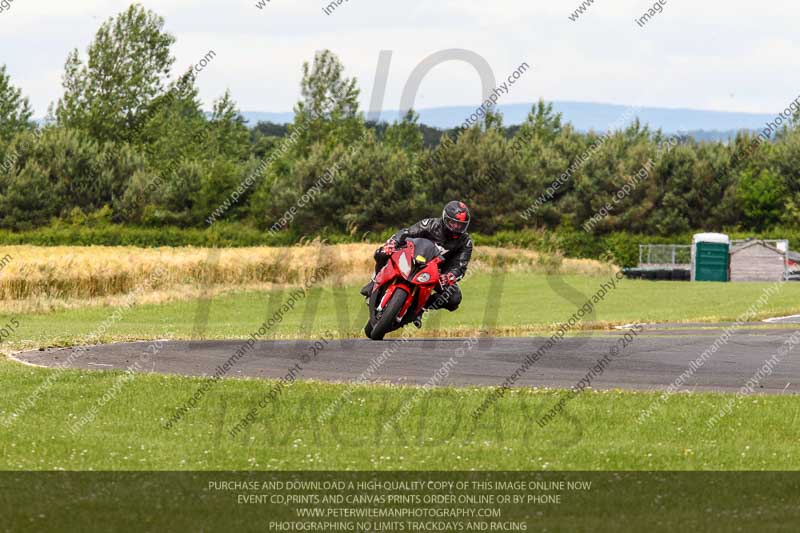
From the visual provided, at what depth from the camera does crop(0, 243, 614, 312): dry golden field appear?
35938 mm

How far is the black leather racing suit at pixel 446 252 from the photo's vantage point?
66.5 feet

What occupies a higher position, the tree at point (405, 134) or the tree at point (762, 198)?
the tree at point (405, 134)

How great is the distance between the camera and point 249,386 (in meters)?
15.4

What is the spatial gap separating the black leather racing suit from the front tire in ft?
2.48

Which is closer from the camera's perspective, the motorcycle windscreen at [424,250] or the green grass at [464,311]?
the motorcycle windscreen at [424,250]

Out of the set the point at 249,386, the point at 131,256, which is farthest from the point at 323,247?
the point at 249,386

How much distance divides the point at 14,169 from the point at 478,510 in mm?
76085

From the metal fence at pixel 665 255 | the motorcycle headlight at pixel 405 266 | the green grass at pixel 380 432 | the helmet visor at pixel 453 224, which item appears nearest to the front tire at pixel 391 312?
the motorcycle headlight at pixel 405 266

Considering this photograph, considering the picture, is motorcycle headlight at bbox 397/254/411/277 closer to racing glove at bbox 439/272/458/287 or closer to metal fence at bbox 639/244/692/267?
racing glove at bbox 439/272/458/287

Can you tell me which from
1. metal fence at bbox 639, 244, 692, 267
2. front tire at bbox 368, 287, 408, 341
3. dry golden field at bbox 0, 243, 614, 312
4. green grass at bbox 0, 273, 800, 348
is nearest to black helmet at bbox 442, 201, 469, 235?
front tire at bbox 368, 287, 408, 341

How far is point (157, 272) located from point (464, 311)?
1072 centimetres

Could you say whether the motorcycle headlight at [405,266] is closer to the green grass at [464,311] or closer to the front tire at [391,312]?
the front tire at [391,312]

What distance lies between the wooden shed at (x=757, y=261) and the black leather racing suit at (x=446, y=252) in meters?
42.4

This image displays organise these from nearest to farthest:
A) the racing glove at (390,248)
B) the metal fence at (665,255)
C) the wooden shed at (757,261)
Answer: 1. the racing glove at (390,248)
2. the wooden shed at (757,261)
3. the metal fence at (665,255)
